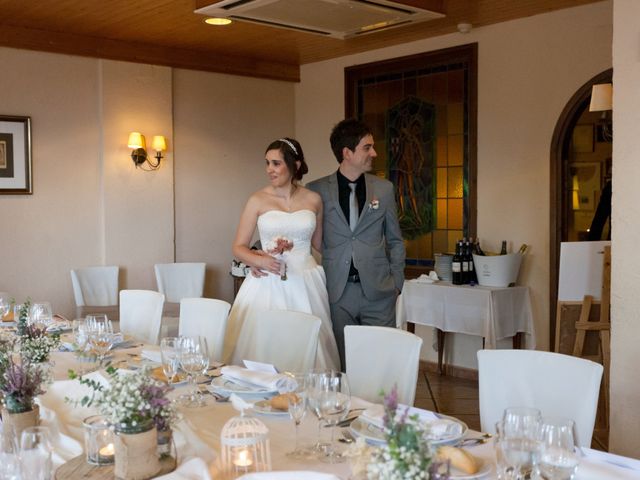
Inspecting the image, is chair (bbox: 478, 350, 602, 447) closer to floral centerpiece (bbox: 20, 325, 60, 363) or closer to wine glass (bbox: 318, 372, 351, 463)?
wine glass (bbox: 318, 372, 351, 463)

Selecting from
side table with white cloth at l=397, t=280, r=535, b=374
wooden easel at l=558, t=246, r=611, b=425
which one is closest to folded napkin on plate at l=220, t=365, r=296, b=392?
wooden easel at l=558, t=246, r=611, b=425

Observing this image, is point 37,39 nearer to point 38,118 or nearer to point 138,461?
point 38,118

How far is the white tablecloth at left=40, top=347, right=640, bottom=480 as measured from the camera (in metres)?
1.87

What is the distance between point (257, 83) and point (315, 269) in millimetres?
3828

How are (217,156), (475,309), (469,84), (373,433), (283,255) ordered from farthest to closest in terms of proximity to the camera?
1. (217,156)
2. (469,84)
3. (475,309)
4. (283,255)
5. (373,433)

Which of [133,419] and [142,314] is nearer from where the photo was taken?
[133,419]

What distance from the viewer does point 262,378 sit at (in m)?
2.69

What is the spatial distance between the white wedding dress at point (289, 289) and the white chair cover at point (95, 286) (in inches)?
97.9

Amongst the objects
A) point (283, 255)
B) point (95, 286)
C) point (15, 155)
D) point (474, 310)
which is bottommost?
point (474, 310)

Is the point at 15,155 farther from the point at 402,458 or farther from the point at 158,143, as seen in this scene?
the point at 402,458

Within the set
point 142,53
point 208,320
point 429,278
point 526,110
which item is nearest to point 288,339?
point 208,320

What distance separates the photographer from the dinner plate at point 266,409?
93.7 inches

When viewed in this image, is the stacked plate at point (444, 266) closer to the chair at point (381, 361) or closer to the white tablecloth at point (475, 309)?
the white tablecloth at point (475, 309)

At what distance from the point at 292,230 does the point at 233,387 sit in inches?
66.8
